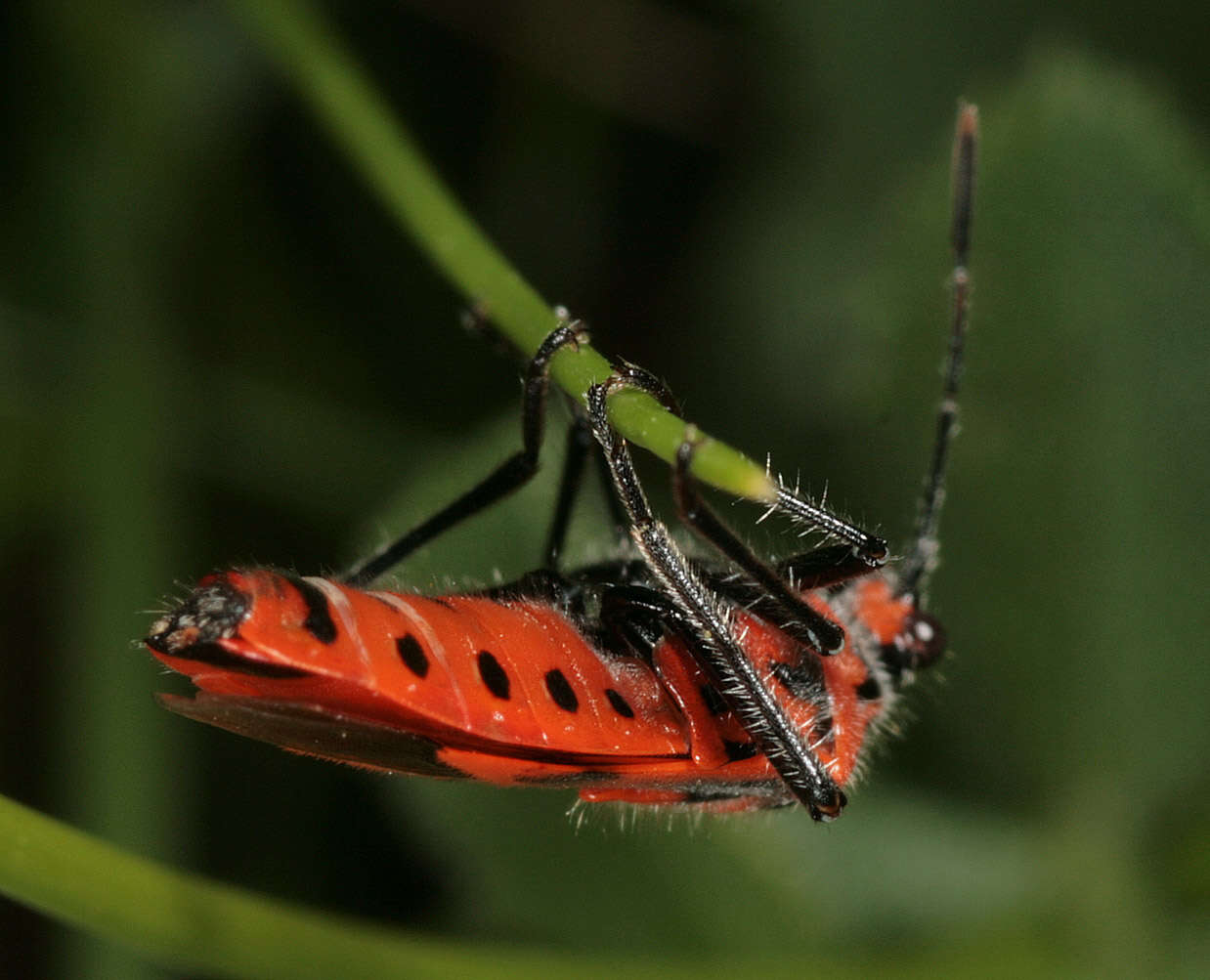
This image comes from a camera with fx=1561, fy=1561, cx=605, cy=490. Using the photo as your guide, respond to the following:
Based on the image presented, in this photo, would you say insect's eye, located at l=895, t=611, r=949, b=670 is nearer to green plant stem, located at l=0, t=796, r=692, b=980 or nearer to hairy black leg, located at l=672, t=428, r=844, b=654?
hairy black leg, located at l=672, t=428, r=844, b=654

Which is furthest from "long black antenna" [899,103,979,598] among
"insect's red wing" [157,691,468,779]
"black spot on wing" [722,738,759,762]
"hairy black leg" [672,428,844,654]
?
"insect's red wing" [157,691,468,779]

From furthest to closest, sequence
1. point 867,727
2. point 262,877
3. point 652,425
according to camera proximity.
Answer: point 262,877 → point 867,727 → point 652,425

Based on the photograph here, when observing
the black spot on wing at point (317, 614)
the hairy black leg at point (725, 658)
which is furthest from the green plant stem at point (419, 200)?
the black spot on wing at point (317, 614)

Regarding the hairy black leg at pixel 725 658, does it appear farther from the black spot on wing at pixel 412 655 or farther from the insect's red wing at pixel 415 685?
the black spot on wing at pixel 412 655

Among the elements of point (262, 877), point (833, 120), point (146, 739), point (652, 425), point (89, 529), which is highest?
point (833, 120)

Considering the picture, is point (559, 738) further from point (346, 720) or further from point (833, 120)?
point (833, 120)

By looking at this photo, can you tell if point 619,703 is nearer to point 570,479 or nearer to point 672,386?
point 570,479

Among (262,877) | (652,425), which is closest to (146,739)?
(262,877)

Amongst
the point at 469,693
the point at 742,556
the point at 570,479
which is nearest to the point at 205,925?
the point at 469,693
